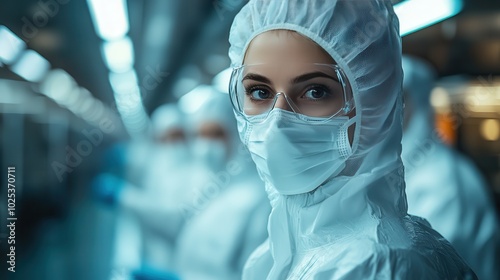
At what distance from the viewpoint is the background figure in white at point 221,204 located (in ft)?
7.59

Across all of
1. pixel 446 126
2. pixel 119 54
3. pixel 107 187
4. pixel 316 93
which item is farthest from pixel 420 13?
pixel 107 187

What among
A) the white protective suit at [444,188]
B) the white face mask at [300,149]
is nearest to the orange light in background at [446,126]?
the white protective suit at [444,188]

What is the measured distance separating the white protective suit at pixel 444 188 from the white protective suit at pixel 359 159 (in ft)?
3.62

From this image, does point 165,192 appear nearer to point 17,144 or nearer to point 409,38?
point 17,144

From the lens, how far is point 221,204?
2.51 metres

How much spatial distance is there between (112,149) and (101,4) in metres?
1.66

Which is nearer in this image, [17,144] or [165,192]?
[17,144]

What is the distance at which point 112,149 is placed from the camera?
3.79m

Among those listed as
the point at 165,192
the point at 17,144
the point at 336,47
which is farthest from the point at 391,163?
the point at 165,192

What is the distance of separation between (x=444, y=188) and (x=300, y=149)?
→ 1.34 m

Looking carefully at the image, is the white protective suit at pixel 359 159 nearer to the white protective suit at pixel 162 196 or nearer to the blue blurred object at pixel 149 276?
the blue blurred object at pixel 149 276

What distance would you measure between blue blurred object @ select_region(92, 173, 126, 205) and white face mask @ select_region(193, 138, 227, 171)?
0.74 meters

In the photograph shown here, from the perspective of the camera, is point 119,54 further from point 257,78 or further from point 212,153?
point 257,78

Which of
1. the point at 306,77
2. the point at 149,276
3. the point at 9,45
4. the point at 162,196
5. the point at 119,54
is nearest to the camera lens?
the point at 306,77
